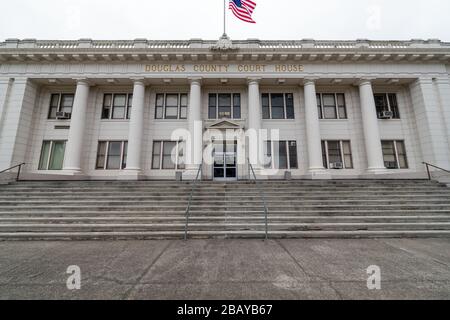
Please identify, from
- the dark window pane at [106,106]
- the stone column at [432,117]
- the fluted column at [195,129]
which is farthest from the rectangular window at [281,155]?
the dark window pane at [106,106]

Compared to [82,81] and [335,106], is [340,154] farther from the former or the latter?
[82,81]

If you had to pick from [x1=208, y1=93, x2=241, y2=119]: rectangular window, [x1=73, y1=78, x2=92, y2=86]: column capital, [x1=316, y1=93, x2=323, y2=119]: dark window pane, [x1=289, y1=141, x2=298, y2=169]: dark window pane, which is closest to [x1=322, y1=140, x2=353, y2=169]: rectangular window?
[x1=289, y1=141, x2=298, y2=169]: dark window pane

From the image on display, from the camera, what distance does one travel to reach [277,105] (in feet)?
53.8

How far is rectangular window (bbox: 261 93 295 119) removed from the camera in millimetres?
16203

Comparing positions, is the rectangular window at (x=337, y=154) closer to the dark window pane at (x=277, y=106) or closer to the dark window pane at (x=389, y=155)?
the dark window pane at (x=389, y=155)

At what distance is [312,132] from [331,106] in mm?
3930

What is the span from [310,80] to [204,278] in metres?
15.9

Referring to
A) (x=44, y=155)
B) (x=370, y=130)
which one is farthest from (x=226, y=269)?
(x=44, y=155)

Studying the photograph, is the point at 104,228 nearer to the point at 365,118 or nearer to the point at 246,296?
the point at 246,296

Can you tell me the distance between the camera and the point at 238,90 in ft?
53.9

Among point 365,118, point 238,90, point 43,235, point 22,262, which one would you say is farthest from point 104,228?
point 365,118

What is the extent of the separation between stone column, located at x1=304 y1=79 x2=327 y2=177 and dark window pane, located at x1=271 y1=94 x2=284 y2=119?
2.00 meters

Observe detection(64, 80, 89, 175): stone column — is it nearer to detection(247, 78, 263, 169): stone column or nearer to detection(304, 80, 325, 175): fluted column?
detection(247, 78, 263, 169): stone column

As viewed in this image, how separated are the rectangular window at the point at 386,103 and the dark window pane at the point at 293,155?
24.8ft
